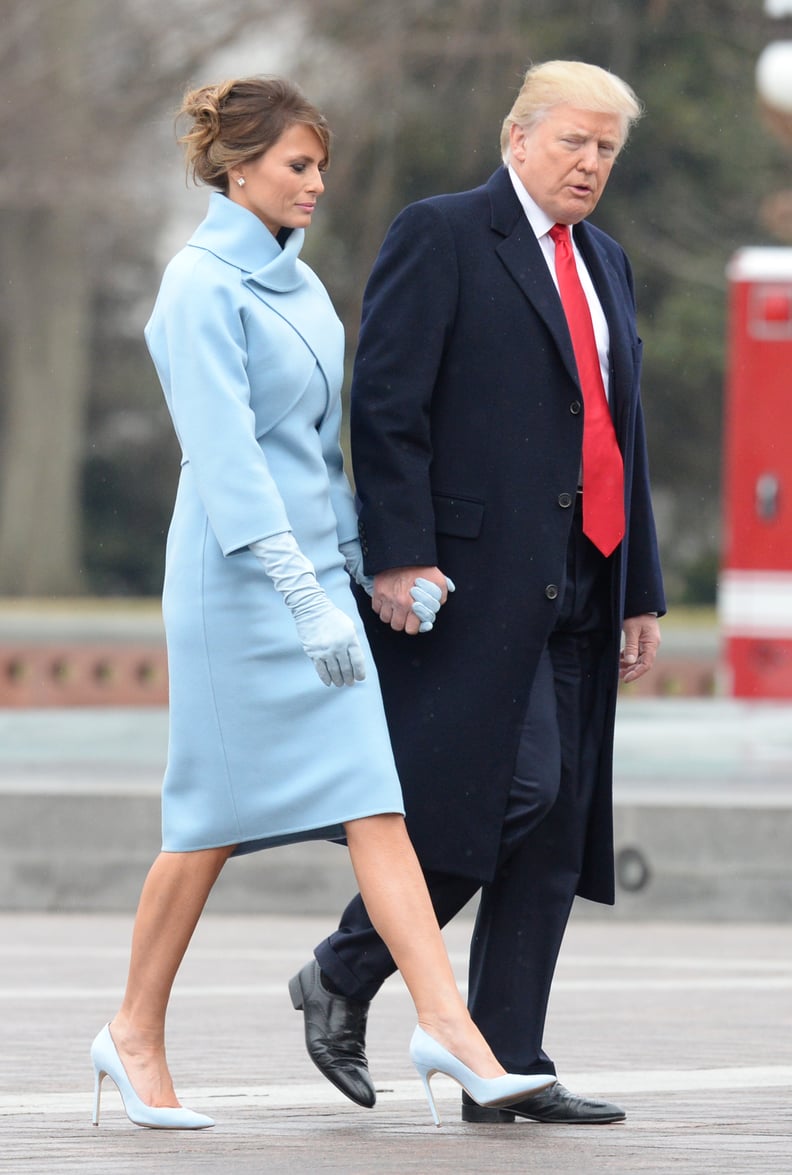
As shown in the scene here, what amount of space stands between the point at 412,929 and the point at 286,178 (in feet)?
4.19

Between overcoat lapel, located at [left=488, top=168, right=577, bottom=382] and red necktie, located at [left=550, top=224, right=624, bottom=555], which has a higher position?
overcoat lapel, located at [left=488, top=168, right=577, bottom=382]

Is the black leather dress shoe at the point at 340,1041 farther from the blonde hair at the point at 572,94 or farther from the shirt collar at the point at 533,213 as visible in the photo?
the blonde hair at the point at 572,94

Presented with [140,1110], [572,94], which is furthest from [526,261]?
[140,1110]

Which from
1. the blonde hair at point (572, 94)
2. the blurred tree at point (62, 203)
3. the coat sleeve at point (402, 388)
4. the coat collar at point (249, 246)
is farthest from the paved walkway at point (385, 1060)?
the blurred tree at point (62, 203)

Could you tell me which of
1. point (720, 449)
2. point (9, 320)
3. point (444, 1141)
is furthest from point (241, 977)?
point (9, 320)

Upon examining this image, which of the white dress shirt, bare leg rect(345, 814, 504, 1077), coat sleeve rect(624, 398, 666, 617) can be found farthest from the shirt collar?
bare leg rect(345, 814, 504, 1077)

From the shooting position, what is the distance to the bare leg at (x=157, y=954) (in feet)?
14.5

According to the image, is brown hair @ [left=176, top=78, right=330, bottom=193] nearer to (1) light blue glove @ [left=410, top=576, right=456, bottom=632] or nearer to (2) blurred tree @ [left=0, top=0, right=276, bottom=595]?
(1) light blue glove @ [left=410, top=576, right=456, bottom=632]

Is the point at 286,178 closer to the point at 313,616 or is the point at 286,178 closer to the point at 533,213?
the point at 533,213

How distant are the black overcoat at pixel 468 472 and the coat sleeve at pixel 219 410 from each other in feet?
0.85

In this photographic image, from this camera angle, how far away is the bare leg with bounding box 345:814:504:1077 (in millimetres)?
4293

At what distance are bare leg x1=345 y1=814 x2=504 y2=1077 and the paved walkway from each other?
0.18 metres

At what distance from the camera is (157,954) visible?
14.6 feet

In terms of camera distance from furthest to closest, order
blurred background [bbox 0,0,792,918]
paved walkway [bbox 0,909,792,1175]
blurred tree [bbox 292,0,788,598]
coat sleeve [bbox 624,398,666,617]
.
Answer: blurred tree [bbox 292,0,788,598] < blurred background [bbox 0,0,792,918] < coat sleeve [bbox 624,398,666,617] < paved walkway [bbox 0,909,792,1175]
